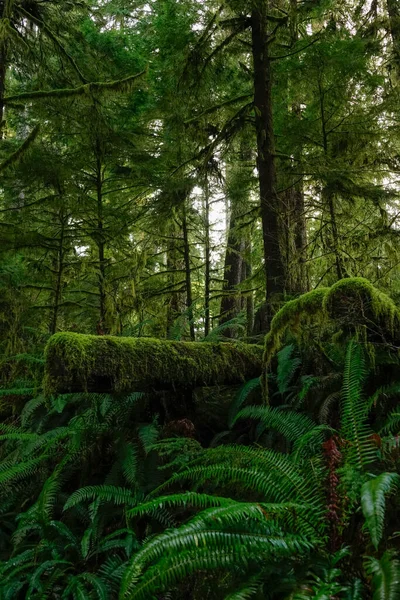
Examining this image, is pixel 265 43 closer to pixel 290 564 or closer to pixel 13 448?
pixel 13 448

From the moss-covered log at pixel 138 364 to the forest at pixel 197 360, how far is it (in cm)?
2

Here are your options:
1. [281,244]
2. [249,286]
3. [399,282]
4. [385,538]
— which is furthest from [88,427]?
[399,282]

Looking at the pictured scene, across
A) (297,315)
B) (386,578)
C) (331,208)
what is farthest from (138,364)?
(331,208)

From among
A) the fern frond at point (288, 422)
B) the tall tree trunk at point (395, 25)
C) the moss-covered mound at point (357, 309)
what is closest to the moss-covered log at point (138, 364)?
the fern frond at point (288, 422)

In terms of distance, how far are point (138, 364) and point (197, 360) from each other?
628 millimetres

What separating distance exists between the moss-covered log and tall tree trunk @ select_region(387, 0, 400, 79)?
796cm

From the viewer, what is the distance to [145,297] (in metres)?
9.30

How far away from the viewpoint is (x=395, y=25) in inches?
379

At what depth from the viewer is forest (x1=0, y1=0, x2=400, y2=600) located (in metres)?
2.34

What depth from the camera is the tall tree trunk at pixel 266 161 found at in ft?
22.2

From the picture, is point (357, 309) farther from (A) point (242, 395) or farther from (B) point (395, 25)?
(B) point (395, 25)

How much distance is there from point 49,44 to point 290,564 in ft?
33.9

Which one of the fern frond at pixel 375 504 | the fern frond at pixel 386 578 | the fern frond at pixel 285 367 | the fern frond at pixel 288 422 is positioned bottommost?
the fern frond at pixel 386 578

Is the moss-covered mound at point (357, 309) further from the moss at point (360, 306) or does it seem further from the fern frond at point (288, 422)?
the fern frond at point (288, 422)
